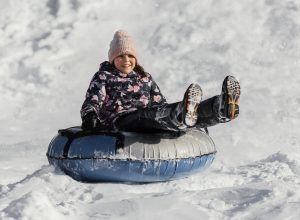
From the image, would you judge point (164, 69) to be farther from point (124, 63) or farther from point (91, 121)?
point (91, 121)

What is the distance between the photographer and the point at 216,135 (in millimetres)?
6730

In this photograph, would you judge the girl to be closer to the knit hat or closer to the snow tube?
the knit hat

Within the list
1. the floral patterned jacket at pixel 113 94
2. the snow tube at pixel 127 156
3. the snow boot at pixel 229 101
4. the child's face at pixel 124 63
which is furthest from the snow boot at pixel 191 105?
the child's face at pixel 124 63

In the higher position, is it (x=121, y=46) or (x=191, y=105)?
(x=121, y=46)

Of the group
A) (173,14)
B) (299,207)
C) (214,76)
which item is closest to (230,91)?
(299,207)

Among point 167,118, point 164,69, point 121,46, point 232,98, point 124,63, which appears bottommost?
point 167,118

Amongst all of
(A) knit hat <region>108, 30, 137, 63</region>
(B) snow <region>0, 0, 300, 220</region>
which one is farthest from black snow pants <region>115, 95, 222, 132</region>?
(A) knit hat <region>108, 30, 137, 63</region>

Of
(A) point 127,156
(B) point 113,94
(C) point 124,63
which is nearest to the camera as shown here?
(A) point 127,156

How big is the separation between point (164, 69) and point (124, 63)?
5.51 m

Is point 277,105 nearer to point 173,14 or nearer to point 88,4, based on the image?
point 173,14

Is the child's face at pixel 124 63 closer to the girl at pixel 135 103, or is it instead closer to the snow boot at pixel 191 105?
the girl at pixel 135 103

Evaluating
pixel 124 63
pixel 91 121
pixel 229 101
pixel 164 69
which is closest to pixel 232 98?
pixel 229 101

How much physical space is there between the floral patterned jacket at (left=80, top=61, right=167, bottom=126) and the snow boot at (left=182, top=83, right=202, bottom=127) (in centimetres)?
90

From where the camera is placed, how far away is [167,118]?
3148mm
